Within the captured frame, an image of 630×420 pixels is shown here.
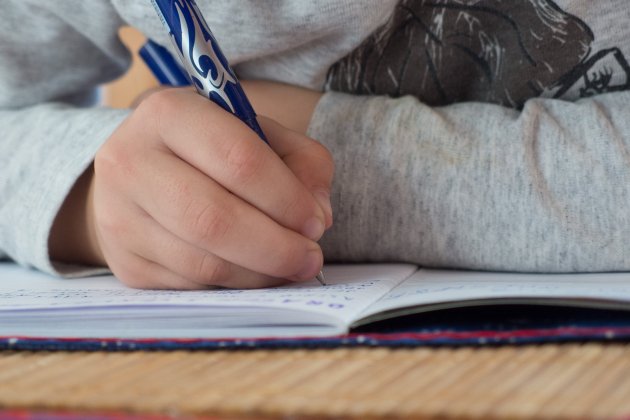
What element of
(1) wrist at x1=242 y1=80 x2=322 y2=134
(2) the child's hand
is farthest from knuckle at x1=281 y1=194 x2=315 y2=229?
(1) wrist at x1=242 y1=80 x2=322 y2=134

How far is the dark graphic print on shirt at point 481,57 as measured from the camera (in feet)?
1.54

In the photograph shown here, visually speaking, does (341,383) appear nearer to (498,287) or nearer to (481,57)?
(498,287)

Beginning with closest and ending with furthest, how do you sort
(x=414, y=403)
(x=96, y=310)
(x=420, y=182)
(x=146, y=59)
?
(x=414, y=403), (x=96, y=310), (x=420, y=182), (x=146, y=59)

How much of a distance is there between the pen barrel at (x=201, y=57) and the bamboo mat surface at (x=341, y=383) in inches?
5.3

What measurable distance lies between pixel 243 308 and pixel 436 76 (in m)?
0.28

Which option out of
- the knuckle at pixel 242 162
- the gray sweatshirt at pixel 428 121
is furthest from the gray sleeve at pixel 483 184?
the knuckle at pixel 242 162

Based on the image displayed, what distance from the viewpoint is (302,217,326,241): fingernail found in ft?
1.14

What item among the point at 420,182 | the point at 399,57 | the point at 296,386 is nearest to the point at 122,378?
the point at 296,386

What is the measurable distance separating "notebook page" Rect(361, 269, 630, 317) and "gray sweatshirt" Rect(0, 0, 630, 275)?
19 millimetres

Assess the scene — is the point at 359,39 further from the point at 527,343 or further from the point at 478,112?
the point at 527,343

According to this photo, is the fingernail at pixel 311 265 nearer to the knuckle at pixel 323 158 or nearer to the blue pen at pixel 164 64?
the knuckle at pixel 323 158

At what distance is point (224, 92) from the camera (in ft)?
1.16

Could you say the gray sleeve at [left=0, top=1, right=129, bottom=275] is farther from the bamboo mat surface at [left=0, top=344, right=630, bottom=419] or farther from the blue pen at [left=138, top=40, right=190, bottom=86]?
the bamboo mat surface at [left=0, top=344, right=630, bottom=419]

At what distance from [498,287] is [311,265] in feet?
0.28
